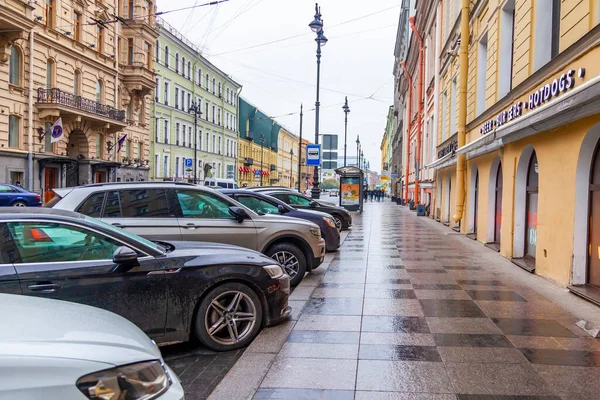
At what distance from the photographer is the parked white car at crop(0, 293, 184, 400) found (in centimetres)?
194

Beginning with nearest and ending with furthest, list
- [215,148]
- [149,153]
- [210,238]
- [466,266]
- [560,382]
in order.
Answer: [560,382] < [210,238] < [466,266] < [149,153] < [215,148]

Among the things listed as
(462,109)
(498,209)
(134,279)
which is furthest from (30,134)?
(134,279)

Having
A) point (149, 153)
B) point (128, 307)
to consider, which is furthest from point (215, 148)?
point (128, 307)

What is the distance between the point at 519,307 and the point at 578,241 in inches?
63.8

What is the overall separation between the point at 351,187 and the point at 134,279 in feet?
83.2

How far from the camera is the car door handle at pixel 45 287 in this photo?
13.4 feet

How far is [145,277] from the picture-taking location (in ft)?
14.8

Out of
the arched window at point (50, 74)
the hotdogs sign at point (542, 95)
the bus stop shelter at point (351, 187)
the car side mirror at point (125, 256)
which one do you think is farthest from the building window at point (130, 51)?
the car side mirror at point (125, 256)

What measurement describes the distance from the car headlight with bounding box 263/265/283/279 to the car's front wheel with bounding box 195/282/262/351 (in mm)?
271

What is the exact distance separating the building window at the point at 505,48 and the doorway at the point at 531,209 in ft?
8.81

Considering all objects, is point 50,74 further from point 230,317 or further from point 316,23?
point 230,317

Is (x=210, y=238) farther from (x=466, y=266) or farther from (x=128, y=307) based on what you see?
(x=466, y=266)

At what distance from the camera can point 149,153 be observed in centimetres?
4416

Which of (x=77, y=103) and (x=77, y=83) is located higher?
(x=77, y=83)
